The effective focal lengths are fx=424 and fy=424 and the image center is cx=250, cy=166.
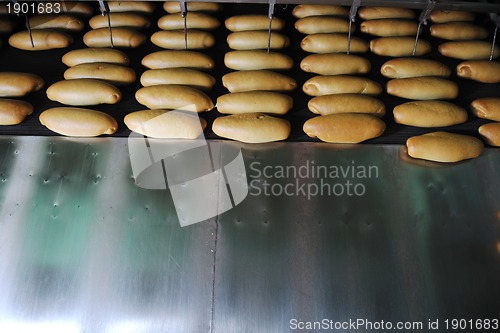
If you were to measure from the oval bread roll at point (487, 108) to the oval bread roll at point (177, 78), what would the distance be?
0.89 m

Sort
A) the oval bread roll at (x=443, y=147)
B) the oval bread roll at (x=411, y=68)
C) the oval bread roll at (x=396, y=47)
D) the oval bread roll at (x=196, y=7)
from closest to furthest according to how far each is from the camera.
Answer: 1. the oval bread roll at (x=443, y=147)
2. the oval bread roll at (x=411, y=68)
3. the oval bread roll at (x=396, y=47)
4. the oval bread roll at (x=196, y=7)

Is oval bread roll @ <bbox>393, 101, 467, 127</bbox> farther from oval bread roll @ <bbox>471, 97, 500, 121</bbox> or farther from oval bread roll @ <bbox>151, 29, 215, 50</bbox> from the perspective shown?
oval bread roll @ <bbox>151, 29, 215, 50</bbox>

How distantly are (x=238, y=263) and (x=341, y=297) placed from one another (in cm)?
29

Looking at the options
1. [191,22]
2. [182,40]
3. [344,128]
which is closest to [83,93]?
[182,40]

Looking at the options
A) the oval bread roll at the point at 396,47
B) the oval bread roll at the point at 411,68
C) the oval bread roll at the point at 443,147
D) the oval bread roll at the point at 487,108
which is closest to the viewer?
the oval bread roll at the point at 443,147

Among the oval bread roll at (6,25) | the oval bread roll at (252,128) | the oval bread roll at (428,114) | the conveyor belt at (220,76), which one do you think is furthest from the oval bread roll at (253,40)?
the oval bread roll at (6,25)

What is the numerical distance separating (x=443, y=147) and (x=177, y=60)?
0.92m

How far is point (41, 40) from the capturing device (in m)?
1.57

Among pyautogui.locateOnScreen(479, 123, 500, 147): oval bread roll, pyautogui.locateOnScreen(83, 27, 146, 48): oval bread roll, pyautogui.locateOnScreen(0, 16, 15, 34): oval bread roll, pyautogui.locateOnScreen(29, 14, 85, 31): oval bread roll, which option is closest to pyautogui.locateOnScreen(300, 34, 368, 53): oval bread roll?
pyautogui.locateOnScreen(479, 123, 500, 147): oval bread roll

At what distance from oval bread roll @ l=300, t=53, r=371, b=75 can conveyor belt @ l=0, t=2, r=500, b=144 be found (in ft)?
0.13

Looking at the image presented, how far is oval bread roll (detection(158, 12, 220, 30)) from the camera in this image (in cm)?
165

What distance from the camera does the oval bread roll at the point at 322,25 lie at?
5.39 ft

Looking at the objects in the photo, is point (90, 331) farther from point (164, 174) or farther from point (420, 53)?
point (420, 53)

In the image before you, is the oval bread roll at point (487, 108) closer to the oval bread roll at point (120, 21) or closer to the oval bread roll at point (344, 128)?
the oval bread roll at point (344, 128)
